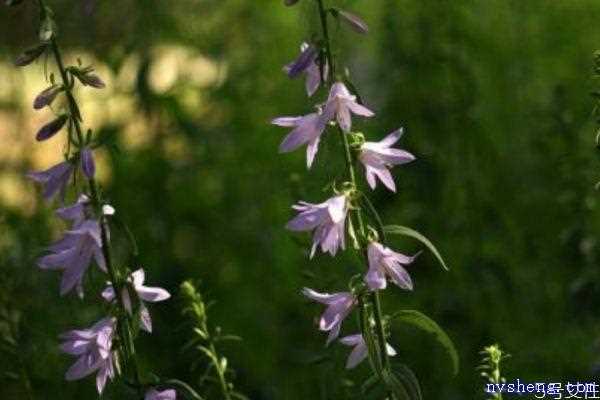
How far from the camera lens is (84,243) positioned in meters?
2.26

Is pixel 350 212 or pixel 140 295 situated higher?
pixel 350 212

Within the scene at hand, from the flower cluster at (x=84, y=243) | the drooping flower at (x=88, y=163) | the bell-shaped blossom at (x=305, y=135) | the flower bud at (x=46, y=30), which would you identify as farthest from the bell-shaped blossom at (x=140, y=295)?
the flower bud at (x=46, y=30)

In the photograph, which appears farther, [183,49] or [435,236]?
[183,49]

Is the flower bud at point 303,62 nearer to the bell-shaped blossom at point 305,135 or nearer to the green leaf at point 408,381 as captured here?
the bell-shaped blossom at point 305,135

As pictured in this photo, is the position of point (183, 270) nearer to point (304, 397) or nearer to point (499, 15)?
point (304, 397)

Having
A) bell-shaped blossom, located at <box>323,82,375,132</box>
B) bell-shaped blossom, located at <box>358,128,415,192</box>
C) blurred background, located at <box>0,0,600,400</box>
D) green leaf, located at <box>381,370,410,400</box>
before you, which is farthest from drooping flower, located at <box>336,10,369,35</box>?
blurred background, located at <box>0,0,600,400</box>

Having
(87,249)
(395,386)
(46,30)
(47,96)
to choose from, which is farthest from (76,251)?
(395,386)

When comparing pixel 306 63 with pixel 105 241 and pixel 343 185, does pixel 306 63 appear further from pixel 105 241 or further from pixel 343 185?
pixel 105 241

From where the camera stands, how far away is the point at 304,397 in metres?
3.92

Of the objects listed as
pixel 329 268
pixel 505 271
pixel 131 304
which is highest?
pixel 131 304

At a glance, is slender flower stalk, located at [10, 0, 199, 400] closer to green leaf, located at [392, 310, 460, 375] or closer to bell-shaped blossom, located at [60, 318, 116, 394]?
bell-shaped blossom, located at [60, 318, 116, 394]

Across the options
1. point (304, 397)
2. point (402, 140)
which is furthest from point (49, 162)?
point (304, 397)

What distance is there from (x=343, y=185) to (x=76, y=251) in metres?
0.48

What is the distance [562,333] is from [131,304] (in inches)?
76.7
